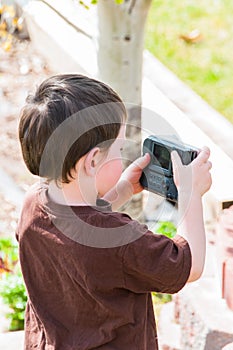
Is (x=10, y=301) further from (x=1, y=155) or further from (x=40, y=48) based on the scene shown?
(x=40, y=48)

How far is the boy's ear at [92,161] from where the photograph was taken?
198cm

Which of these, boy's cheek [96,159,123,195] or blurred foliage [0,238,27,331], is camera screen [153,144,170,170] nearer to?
boy's cheek [96,159,123,195]

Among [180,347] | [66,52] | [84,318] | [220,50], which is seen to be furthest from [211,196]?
Answer: [220,50]

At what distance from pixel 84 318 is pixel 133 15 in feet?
6.97

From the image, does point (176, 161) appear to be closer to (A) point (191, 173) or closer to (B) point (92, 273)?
(A) point (191, 173)

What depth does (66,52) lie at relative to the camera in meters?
6.07

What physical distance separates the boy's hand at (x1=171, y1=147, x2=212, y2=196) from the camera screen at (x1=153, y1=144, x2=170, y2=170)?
0.20 ft

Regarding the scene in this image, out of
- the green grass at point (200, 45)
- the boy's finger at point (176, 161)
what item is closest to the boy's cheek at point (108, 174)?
the boy's finger at point (176, 161)

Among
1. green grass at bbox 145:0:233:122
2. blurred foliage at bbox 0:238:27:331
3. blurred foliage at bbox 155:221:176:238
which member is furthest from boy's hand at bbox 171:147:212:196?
green grass at bbox 145:0:233:122

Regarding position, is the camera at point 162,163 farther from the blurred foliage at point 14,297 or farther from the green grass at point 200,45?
the green grass at point 200,45

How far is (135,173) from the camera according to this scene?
229cm

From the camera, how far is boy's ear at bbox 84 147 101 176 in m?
1.98

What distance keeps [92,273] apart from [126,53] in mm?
2181

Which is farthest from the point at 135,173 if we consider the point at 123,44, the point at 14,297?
the point at 123,44
